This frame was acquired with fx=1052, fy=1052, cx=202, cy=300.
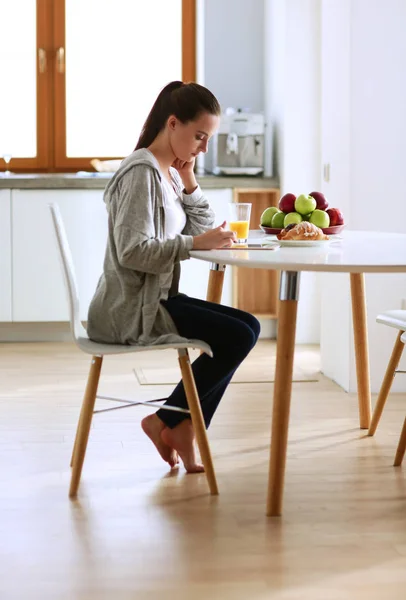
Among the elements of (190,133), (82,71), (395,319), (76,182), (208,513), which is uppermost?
(82,71)

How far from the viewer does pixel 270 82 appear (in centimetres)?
545

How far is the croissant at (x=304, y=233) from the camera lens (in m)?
2.86

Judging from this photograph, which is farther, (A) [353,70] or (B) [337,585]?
(A) [353,70]

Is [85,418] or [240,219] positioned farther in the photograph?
[240,219]

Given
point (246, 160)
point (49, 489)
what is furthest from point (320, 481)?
point (246, 160)

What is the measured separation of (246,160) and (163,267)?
270 cm

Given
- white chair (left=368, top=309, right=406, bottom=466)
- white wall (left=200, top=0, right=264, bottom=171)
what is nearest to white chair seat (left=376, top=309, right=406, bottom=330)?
white chair (left=368, top=309, right=406, bottom=466)

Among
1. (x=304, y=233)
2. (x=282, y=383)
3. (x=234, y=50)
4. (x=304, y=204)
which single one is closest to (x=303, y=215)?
(x=304, y=204)

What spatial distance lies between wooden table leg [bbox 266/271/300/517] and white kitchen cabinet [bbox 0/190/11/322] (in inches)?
113

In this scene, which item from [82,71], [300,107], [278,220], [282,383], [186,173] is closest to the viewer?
[282,383]

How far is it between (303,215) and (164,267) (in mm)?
610

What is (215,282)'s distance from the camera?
11.0 feet

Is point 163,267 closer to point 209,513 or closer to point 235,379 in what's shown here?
point 209,513

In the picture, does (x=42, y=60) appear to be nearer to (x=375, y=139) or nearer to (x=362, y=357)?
(x=375, y=139)
